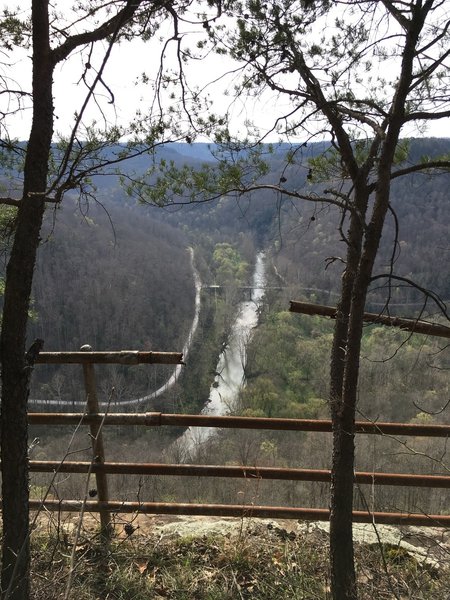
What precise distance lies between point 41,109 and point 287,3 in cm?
123

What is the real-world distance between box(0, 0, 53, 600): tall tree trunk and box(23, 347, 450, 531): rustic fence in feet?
2.03

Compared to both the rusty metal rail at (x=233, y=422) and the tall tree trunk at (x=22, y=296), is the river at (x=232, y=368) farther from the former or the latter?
the tall tree trunk at (x=22, y=296)

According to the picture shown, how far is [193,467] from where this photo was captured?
9.29 feet

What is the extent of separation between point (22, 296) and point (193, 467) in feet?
4.65

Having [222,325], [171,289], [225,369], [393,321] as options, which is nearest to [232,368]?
[225,369]

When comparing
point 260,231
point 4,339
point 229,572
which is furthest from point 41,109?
point 260,231

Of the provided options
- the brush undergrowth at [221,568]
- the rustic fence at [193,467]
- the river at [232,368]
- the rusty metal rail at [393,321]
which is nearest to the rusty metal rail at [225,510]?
the rustic fence at [193,467]

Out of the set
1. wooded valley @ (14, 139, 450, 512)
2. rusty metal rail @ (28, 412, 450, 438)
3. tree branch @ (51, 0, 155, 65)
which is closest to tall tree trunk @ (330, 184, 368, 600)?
rusty metal rail @ (28, 412, 450, 438)

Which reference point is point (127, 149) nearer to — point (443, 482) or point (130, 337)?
point (443, 482)

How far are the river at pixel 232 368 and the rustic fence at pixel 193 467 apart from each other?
90.6 ft

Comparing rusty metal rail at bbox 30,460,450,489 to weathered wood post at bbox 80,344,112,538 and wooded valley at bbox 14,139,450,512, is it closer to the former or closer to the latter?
weathered wood post at bbox 80,344,112,538

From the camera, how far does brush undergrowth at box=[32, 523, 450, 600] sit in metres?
2.53

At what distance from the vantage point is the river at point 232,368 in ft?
113

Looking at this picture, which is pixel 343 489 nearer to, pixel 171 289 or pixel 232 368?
pixel 232 368
